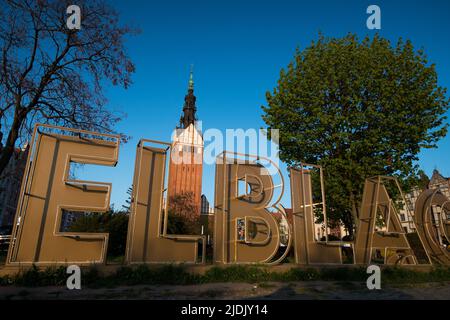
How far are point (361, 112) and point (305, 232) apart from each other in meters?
8.88

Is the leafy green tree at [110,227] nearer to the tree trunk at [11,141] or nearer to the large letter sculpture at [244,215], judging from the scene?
the tree trunk at [11,141]

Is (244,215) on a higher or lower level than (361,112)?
lower

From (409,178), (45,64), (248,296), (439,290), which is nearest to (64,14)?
(45,64)

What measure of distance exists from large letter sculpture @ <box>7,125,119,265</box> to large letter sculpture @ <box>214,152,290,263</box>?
3.47 meters

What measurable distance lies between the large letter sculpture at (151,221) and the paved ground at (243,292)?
139cm

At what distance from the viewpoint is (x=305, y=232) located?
1059cm

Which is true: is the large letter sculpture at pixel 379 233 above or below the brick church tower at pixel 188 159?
below

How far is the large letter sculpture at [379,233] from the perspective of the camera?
11008 millimetres

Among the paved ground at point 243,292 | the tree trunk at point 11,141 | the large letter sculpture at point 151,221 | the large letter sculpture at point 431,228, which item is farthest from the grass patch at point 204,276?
the tree trunk at point 11,141

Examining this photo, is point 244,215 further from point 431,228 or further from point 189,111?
point 189,111

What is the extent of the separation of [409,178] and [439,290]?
9.72 m

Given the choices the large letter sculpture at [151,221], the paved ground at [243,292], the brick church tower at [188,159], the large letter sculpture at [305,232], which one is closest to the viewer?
the paved ground at [243,292]

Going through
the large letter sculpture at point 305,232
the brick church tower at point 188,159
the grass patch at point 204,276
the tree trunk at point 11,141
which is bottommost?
the grass patch at point 204,276

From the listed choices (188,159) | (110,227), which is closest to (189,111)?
(188,159)
